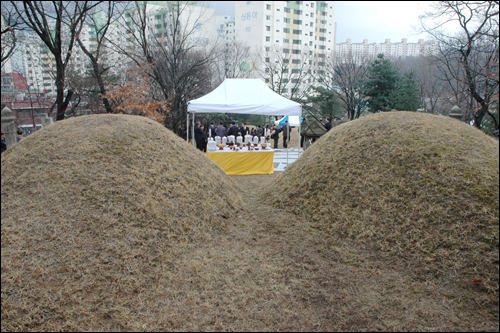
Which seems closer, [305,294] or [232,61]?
[305,294]

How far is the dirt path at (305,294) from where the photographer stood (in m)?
2.52

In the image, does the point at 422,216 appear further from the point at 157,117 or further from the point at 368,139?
the point at 157,117

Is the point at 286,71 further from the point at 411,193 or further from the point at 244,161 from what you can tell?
the point at 411,193

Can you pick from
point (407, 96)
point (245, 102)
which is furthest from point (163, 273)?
point (407, 96)

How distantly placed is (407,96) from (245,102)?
12443mm

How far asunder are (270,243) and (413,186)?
206 centimetres

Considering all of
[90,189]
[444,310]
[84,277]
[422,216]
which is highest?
[90,189]

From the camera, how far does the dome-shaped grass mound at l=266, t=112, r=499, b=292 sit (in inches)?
122

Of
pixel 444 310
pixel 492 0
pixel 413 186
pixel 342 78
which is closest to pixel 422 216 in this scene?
pixel 413 186

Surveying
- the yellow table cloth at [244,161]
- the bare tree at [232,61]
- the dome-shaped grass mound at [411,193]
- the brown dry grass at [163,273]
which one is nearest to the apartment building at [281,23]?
the bare tree at [232,61]

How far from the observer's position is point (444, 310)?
2619mm

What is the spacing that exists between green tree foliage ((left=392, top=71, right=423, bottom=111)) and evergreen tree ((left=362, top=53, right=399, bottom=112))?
490 millimetres

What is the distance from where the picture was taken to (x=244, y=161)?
8992 mm

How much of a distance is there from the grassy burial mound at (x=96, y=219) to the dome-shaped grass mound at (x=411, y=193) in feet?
5.64
